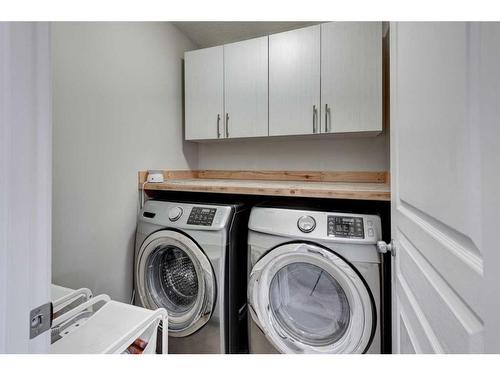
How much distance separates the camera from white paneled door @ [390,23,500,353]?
1.11 ft

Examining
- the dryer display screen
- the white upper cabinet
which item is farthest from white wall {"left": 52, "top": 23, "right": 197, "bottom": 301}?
the dryer display screen

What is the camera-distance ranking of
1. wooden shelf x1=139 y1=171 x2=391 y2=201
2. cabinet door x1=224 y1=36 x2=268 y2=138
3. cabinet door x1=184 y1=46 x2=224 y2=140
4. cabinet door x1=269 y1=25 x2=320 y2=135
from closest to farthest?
wooden shelf x1=139 y1=171 x2=391 y2=201 → cabinet door x1=269 y1=25 x2=320 y2=135 → cabinet door x1=224 y1=36 x2=268 y2=138 → cabinet door x1=184 y1=46 x2=224 y2=140

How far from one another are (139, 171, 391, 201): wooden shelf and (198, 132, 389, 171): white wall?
60 mm

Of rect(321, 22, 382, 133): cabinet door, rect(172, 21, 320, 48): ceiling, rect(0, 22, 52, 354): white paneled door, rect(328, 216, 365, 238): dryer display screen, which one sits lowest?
rect(328, 216, 365, 238): dryer display screen

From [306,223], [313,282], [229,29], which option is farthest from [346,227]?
[229,29]

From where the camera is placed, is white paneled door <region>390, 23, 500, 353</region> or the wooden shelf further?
the wooden shelf

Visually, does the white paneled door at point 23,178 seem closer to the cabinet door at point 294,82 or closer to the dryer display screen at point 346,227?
the dryer display screen at point 346,227

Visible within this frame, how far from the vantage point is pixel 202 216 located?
4.78 ft

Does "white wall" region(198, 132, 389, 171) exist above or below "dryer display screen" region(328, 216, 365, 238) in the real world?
above

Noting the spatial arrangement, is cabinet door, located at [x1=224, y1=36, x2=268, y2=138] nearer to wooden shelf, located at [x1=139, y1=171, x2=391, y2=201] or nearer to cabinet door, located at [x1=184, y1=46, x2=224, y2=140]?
cabinet door, located at [x1=184, y1=46, x2=224, y2=140]

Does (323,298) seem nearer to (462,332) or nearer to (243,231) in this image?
(243,231)

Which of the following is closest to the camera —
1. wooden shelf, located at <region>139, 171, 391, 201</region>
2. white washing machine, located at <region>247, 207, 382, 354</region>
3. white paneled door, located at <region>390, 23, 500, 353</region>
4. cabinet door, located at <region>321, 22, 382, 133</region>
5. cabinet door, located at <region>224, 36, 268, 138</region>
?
white paneled door, located at <region>390, 23, 500, 353</region>

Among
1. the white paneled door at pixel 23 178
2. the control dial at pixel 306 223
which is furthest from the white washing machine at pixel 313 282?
the white paneled door at pixel 23 178

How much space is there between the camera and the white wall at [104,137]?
48.2 inches
